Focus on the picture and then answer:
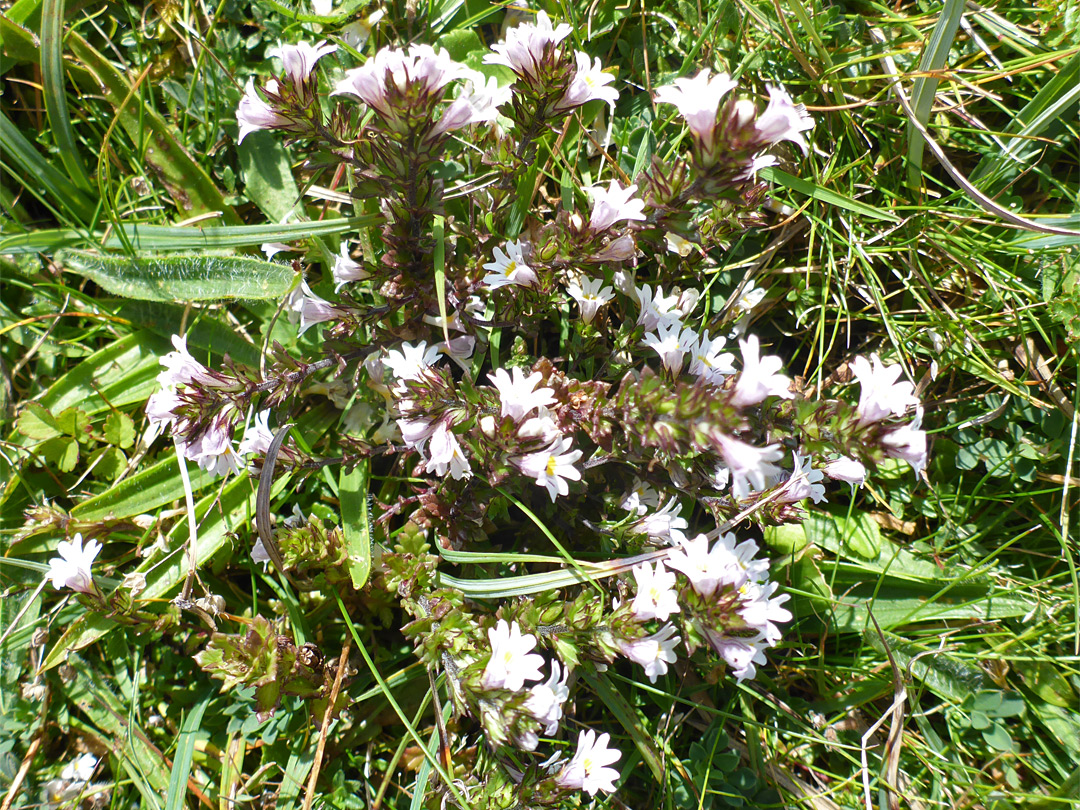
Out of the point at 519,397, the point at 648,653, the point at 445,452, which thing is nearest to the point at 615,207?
the point at 519,397

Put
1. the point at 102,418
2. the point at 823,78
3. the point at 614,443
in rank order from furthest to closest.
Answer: the point at 102,418, the point at 823,78, the point at 614,443

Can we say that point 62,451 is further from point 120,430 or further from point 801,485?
point 801,485

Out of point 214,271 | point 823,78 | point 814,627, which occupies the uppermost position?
point 823,78

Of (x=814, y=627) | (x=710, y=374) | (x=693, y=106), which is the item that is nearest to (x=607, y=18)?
(x=693, y=106)

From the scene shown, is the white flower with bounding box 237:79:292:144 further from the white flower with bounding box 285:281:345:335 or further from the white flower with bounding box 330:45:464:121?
the white flower with bounding box 285:281:345:335

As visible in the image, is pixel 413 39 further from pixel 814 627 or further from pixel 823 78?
pixel 814 627

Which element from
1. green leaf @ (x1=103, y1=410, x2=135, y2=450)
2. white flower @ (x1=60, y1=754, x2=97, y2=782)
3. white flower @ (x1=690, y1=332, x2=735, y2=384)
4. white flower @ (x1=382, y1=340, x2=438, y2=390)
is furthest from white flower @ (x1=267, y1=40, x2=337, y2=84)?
white flower @ (x1=60, y1=754, x2=97, y2=782)
